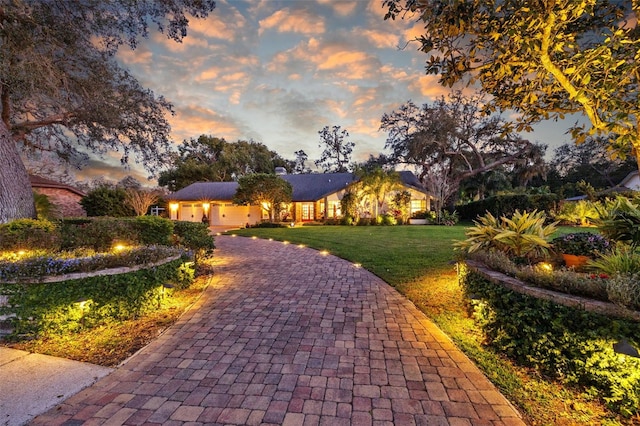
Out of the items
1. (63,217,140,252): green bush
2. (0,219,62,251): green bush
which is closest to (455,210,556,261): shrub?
(63,217,140,252): green bush

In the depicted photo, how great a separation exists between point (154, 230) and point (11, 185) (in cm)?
376

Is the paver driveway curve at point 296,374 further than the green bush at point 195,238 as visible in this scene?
No

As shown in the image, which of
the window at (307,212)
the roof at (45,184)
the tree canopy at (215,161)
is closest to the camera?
the roof at (45,184)

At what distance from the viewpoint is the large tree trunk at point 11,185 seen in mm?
7090

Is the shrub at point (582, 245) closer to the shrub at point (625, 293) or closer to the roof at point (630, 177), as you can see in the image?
the shrub at point (625, 293)

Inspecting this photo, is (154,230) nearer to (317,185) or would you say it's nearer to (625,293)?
(625,293)

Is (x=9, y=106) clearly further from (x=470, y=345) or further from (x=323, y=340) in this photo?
(x=470, y=345)

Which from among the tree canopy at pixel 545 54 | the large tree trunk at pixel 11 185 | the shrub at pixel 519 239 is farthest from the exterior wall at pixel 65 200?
the shrub at pixel 519 239

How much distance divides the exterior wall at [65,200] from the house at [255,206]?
26.7 ft

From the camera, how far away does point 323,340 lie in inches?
141

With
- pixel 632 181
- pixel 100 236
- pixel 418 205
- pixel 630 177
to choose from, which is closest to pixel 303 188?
pixel 418 205

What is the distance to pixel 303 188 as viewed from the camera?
2688 centimetres

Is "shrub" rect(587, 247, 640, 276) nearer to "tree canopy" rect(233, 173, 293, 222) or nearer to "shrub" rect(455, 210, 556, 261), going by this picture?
"shrub" rect(455, 210, 556, 261)

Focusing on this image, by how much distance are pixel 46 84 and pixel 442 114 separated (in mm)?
25523
